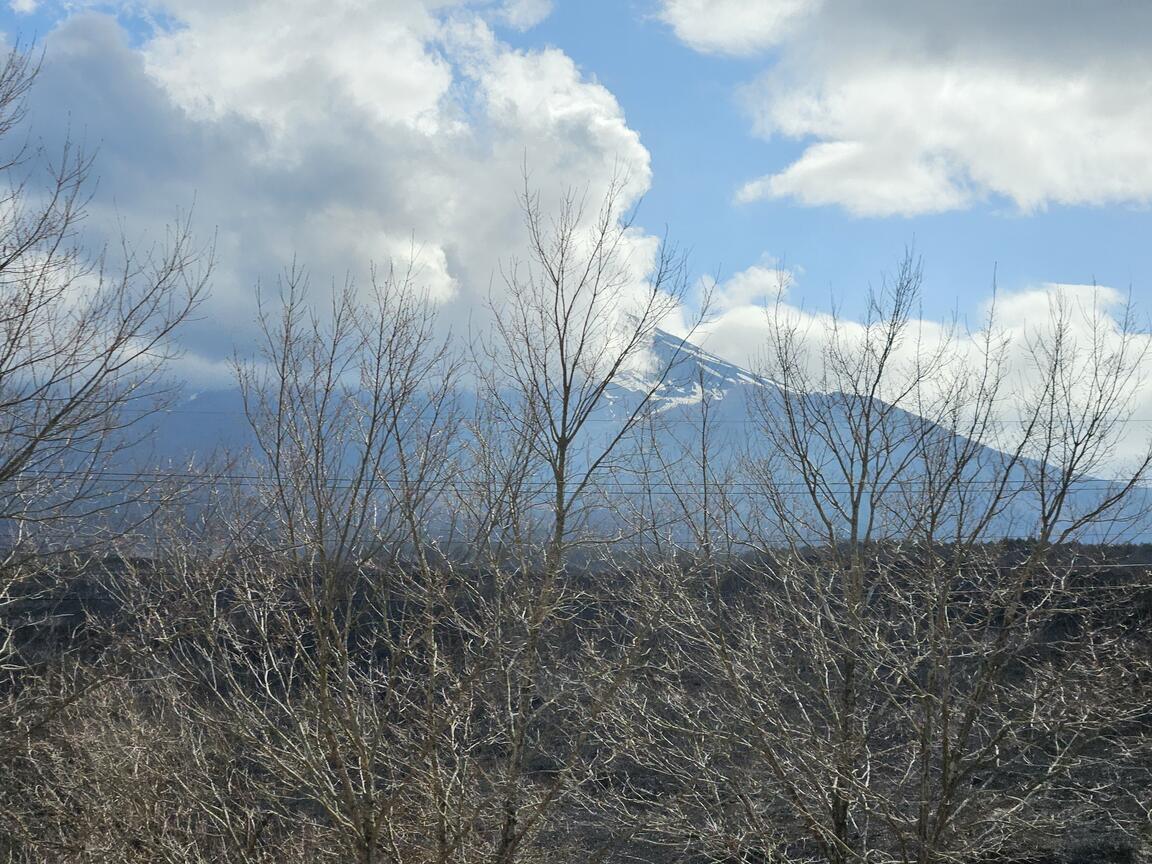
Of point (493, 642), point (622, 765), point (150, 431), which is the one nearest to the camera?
point (493, 642)

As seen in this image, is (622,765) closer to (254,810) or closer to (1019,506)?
(254,810)

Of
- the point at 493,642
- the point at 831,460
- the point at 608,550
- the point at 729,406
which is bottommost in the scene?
the point at 493,642

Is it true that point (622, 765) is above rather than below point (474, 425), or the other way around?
below

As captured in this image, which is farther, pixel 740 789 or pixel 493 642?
pixel 740 789

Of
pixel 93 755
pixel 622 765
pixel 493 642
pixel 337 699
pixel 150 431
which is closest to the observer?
pixel 493 642

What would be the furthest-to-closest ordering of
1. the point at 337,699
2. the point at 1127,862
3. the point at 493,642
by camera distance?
the point at 1127,862, the point at 337,699, the point at 493,642

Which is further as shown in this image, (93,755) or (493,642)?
(93,755)

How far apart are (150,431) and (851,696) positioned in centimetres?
671

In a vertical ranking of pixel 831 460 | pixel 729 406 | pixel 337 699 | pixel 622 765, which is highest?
pixel 729 406

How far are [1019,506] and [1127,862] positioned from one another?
7065 mm

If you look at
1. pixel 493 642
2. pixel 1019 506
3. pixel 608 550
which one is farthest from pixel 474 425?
pixel 1019 506

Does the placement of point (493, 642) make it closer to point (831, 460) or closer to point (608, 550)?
point (608, 550)

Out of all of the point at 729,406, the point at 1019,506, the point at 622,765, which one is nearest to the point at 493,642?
the point at 1019,506

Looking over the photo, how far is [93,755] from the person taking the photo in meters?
10.4
